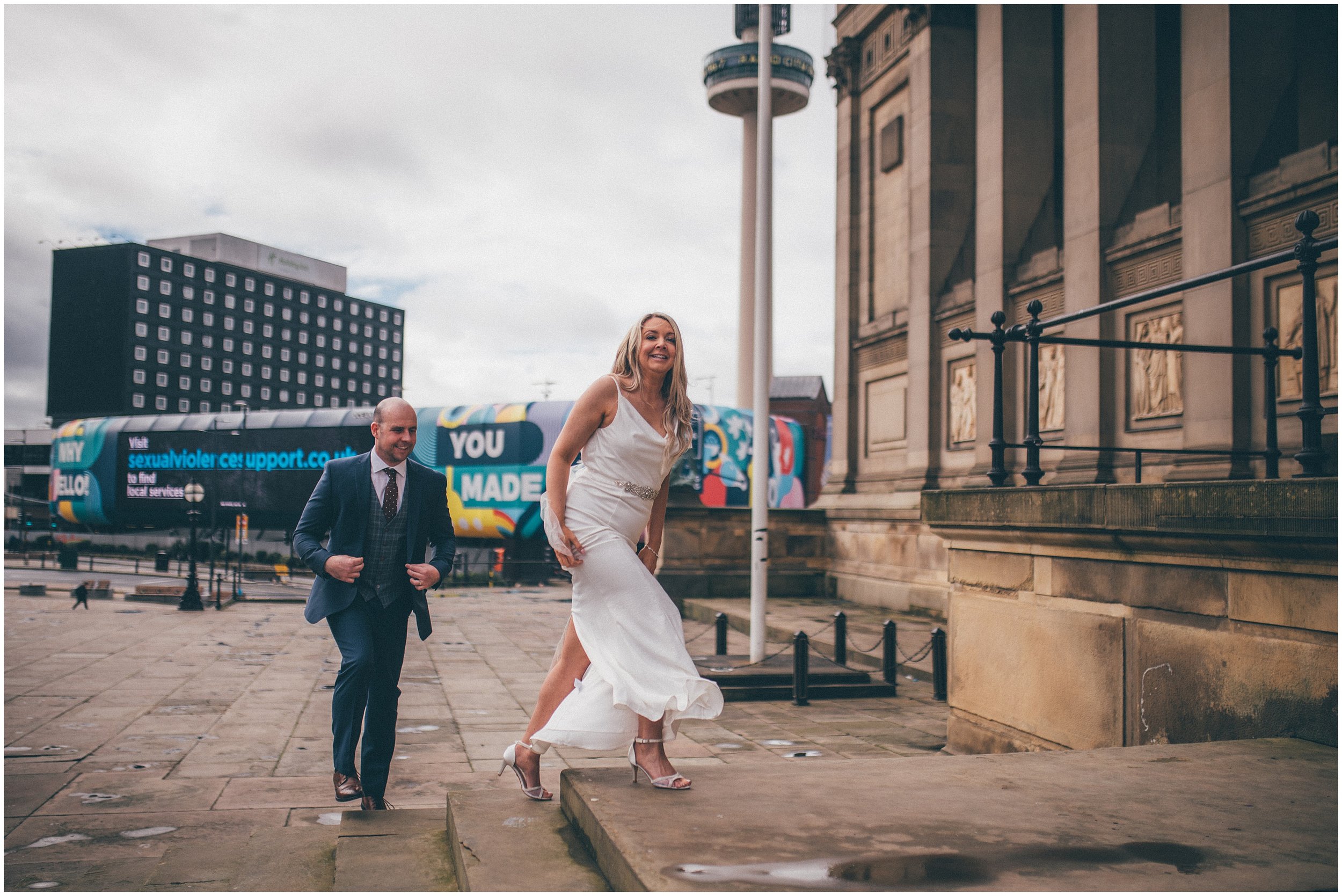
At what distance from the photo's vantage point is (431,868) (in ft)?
11.9

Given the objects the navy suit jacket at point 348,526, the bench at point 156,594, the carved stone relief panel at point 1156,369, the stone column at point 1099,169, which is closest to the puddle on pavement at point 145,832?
the navy suit jacket at point 348,526

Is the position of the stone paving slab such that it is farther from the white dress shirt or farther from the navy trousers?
the white dress shirt

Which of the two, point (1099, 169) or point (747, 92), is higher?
point (747, 92)

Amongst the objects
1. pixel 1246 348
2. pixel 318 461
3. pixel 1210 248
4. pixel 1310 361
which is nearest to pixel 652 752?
pixel 1310 361

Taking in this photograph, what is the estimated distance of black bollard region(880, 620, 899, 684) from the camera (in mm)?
10562

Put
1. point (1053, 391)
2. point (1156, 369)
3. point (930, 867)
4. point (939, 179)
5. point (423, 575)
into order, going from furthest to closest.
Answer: point (939, 179), point (1053, 391), point (1156, 369), point (423, 575), point (930, 867)

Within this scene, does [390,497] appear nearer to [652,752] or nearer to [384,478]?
[384,478]

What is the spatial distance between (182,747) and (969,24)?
17894 mm

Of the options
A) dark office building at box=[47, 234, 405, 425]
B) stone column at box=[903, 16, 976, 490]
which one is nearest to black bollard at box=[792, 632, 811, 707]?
stone column at box=[903, 16, 976, 490]

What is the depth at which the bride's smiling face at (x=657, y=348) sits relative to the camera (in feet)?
12.8

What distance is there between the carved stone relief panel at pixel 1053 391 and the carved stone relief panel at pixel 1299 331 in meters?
4.07

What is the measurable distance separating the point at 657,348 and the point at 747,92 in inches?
1797

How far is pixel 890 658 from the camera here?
10711mm

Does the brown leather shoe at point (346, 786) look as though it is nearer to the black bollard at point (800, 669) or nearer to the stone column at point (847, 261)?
the black bollard at point (800, 669)
